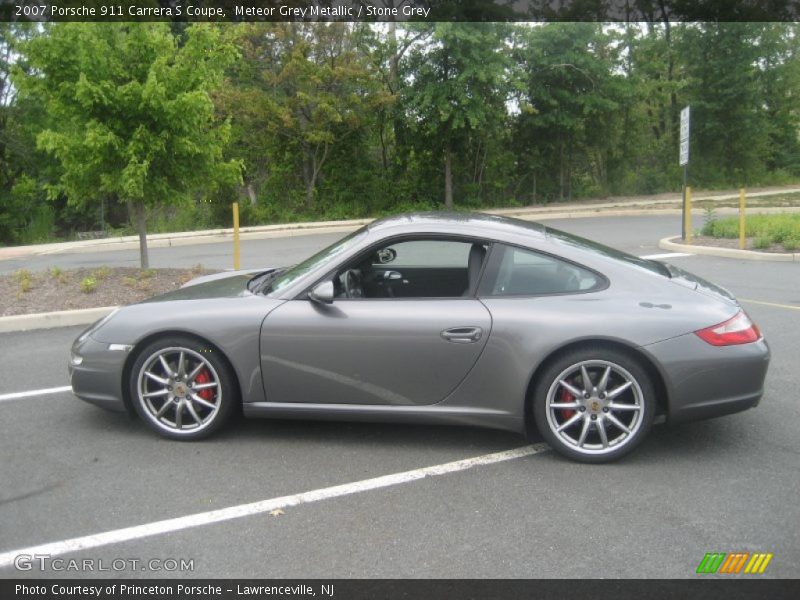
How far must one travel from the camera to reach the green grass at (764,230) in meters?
12.6

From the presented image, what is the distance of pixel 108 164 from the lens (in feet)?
30.9

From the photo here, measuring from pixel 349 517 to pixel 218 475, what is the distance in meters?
0.89

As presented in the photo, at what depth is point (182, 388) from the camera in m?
4.34

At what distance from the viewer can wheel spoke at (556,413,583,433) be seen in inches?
157

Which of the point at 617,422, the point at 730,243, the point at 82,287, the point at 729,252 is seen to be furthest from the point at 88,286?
the point at 730,243

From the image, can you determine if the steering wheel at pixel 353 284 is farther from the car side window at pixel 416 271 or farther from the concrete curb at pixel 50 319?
the concrete curb at pixel 50 319

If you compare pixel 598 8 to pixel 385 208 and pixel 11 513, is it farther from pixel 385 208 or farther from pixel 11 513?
pixel 11 513

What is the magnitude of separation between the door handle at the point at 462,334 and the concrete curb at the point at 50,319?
203 inches

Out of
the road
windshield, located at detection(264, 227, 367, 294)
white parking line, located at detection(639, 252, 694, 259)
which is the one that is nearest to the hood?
windshield, located at detection(264, 227, 367, 294)

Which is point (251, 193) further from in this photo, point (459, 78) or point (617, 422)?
point (617, 422)

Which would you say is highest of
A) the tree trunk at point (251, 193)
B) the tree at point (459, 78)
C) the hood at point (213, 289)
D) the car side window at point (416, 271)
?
the tree at point (459, 78)
